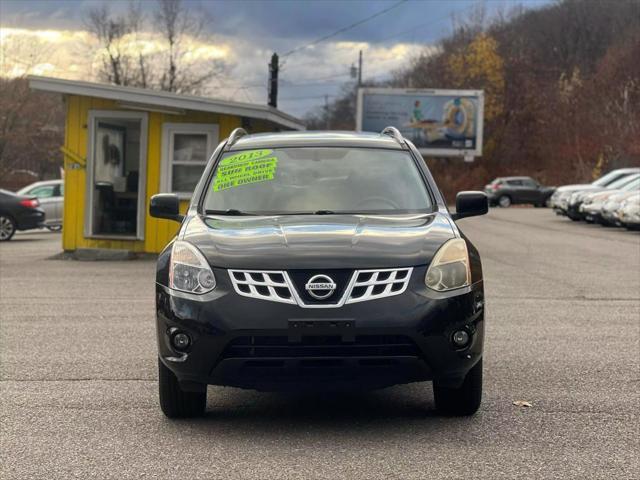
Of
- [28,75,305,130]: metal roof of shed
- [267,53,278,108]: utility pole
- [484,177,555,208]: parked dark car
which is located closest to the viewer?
[28,75,305,130]: metal roof of shed

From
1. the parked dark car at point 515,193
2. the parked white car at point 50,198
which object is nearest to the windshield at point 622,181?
the parked dark car at point 515,193

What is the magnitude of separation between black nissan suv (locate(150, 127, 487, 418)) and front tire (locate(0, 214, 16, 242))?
1833cm

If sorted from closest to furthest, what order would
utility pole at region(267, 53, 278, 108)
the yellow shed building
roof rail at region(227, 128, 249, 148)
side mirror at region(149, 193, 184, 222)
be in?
1. side mirror at region(149, 193, 184, 222)
2. roof rail at region(227, 128, 249, 148)
3. the yellow shed building
4. utility pole at region(267, 53, 278, 108)

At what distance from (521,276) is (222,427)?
906 centimetres

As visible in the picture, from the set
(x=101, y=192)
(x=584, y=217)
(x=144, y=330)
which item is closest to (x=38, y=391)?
(x=144, y=330)

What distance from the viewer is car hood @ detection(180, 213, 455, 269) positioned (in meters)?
4.59

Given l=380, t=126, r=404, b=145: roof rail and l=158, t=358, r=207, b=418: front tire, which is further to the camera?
l=380, t=126, r=404, b=145: roof rail

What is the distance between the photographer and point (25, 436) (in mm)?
4812

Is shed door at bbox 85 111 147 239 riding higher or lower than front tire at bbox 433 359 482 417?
higher

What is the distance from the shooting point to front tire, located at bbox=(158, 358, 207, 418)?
503cm

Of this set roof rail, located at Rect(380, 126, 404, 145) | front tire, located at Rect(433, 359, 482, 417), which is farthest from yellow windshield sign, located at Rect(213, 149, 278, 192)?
front tire, located at Rect(433, 359, 482, 417)

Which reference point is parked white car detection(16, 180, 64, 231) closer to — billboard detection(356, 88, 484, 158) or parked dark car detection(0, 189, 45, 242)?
parked dark car detection(0, 189, 45, 242)

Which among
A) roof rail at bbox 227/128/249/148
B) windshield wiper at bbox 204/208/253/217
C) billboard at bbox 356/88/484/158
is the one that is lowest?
windshield wiper at bbox 204/208/253/217

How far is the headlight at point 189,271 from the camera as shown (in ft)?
15.3
